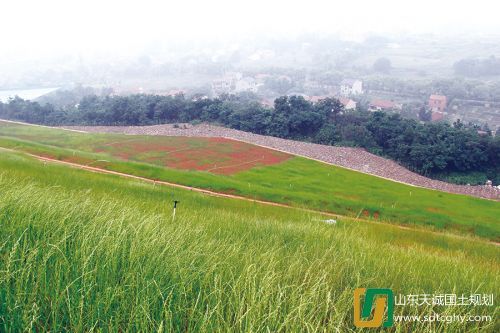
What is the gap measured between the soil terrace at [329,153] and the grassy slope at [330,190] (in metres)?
3.22

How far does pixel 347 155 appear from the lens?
41.7m

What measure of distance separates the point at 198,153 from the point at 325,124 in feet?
58.9

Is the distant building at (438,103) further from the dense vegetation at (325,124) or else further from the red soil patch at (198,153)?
the red soil patch at (198,153)

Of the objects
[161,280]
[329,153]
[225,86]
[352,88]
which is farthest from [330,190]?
[225,86]

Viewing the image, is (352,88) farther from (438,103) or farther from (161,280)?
(161,280)

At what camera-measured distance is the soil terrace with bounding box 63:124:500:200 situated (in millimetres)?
35156

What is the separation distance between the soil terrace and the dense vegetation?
2297 mm

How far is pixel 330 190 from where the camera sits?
92.9 ft

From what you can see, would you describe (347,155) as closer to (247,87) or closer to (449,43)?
(247,87)

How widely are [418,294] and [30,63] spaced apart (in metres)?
208

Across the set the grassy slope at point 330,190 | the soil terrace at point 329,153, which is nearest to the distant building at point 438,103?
the soil terrace at point 329,153

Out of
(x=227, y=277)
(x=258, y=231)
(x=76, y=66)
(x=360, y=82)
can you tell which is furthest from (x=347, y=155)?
(x=76, y=66)

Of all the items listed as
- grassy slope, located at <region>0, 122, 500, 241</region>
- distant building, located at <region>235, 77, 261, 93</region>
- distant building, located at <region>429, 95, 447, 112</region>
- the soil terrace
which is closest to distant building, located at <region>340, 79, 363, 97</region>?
distant building, located at <region>429, 95, 447, 112</region>

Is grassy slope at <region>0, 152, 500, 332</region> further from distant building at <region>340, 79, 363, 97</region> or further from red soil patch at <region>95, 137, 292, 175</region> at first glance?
distant building at <region>340, 79, 363, 97</region>
